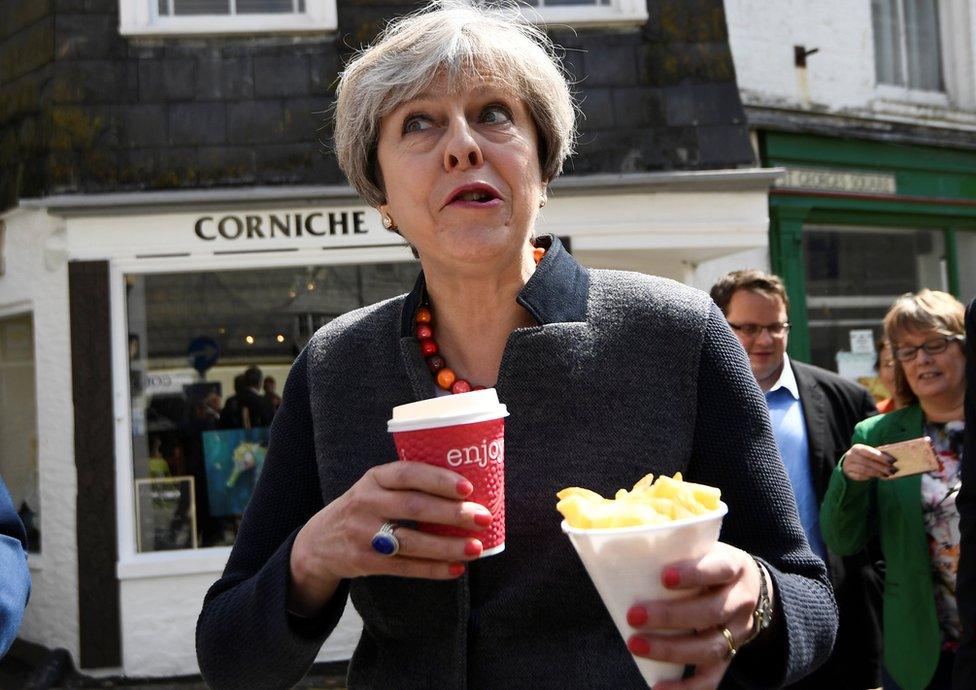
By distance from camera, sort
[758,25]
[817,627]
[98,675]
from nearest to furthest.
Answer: [817,627] → [98,675] → [758,25]

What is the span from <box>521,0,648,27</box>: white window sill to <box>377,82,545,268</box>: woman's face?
23.5ft

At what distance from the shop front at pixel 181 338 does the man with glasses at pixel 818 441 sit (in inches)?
143

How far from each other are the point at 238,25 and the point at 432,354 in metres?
7.29

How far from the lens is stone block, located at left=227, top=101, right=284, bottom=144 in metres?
8.34

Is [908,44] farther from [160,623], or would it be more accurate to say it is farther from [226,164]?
[160,623]

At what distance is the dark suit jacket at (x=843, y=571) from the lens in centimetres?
413

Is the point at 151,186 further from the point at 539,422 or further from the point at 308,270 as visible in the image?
the point at 539,422

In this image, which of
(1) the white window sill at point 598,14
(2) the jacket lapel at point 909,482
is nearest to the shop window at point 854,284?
(1) the white window sill at point 598,14

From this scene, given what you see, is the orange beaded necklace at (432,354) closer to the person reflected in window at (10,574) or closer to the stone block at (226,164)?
the person reflected in window at (10,574)

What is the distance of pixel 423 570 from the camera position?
1.41 meters

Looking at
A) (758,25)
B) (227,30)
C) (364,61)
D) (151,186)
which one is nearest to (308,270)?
(151,186)

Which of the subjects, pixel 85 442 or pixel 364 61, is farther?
pixel 85 442

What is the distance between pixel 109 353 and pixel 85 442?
672 millimetres

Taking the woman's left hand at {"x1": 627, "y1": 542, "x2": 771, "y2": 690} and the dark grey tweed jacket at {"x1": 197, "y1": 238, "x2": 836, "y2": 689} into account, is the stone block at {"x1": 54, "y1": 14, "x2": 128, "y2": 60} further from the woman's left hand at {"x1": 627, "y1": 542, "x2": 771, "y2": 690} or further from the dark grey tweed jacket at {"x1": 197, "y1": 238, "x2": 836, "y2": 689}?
the woman's left hand at {"x1": 627, "y1": 542, "x2": 771, "y2": 690}
